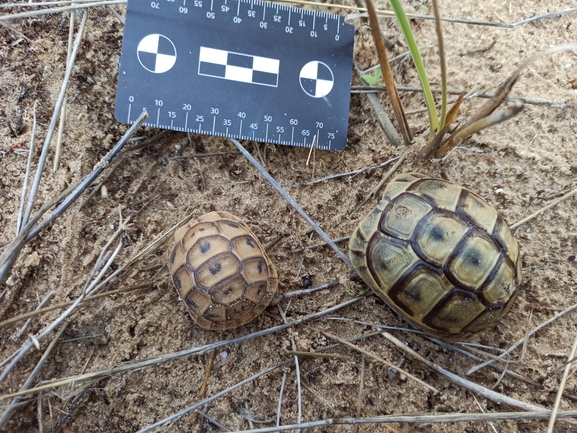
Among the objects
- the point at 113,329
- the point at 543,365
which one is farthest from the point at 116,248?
the point at 543,365

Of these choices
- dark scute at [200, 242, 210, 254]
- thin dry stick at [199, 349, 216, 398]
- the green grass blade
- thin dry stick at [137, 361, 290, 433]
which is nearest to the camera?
the green grass blade

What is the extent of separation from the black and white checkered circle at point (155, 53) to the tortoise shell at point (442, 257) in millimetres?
1348

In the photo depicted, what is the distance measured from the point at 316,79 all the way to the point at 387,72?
20.5 inches

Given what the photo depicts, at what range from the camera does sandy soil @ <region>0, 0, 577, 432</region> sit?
6.81 feet

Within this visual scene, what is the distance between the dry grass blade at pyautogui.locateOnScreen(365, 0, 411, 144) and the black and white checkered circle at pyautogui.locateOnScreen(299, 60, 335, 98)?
1.38ft

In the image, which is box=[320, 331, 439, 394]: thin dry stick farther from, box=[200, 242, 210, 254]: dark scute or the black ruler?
the black ruler

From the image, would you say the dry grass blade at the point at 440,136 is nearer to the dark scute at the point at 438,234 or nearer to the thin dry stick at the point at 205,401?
the dark scute at the point at 438,234

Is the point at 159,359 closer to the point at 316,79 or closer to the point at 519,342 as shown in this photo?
the point at 316,79

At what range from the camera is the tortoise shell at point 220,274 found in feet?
6.45

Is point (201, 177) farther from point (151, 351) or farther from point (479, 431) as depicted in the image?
point (479, 431)

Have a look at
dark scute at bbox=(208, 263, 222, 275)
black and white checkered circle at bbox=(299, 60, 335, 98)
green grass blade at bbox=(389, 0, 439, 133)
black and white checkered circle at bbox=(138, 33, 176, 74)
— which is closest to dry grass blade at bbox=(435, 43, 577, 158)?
green grass blade at bbox=(389, 0, 439, 133)

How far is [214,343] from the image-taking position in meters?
2.03

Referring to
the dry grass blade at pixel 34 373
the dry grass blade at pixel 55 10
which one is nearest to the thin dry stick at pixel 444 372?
the dry grass blade at pixel 34 373

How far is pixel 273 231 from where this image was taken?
2.29 metres
